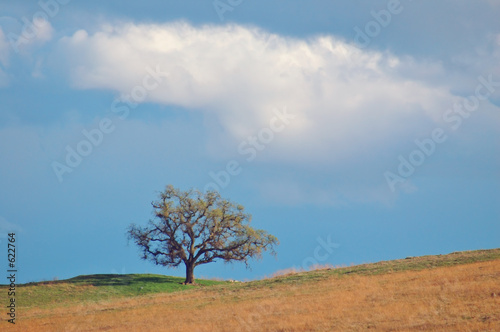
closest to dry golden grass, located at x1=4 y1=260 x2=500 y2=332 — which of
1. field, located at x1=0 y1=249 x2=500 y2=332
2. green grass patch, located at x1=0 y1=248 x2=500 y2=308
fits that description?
field, located at x1=0 y1=249 x2=500 y2=332

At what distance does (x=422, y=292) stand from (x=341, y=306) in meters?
4.52

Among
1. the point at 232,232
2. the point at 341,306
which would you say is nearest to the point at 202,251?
the point at 232,232

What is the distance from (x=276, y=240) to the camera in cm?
5850

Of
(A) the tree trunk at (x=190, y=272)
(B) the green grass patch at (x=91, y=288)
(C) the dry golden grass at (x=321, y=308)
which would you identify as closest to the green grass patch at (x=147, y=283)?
(B) the green grass patch at (x=91, y=288)

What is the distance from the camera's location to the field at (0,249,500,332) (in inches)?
922

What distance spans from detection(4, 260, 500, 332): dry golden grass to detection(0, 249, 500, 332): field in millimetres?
52

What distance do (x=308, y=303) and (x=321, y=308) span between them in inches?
89.7

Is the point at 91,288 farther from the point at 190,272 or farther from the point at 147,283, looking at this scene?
the point at 190,272

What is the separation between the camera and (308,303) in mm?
30188

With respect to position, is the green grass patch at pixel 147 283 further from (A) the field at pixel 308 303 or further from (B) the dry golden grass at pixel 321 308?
(B) the dry golden grass at pixel 321 308

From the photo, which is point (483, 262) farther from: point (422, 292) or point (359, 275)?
point (422, 292)

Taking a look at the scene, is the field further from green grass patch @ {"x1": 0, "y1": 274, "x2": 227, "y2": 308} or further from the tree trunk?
the tree trunk

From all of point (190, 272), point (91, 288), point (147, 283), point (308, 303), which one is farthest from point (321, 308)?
point (190, 272)

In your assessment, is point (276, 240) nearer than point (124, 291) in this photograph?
No
